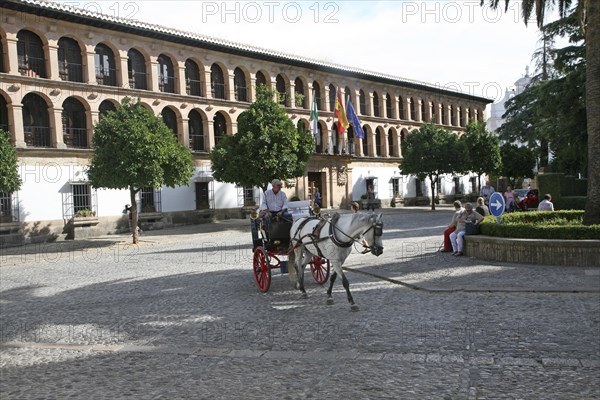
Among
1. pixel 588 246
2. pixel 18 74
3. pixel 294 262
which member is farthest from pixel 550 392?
pixel 18 74

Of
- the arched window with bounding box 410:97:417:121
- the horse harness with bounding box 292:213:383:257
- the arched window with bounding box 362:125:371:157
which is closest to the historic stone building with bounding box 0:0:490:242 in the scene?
the arched window with bounding box 362:125:371:157

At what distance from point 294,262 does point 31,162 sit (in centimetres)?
2104

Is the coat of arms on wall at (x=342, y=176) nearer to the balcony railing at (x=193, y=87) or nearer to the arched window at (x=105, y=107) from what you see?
the balcony railing at (x=193, y=87)

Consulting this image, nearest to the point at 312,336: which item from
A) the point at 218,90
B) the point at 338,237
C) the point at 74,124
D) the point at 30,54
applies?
the point at 338,237

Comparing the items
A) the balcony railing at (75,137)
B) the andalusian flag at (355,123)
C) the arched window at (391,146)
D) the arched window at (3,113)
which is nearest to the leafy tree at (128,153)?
the balcony railing at (75,137)

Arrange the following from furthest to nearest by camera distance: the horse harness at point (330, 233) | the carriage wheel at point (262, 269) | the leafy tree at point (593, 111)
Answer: the leafy tree at point (593, 111), the carriage wheel at point (262, 269), the horse harness at point (330, 233)

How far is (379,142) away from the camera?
48.2 meters

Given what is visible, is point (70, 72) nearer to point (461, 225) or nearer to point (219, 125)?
point (219, 125)

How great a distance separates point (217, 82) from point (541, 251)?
89.7 ft

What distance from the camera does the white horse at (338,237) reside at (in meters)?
7.65

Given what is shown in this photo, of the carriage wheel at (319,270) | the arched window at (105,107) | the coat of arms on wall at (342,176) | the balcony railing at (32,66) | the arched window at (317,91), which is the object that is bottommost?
the carriage wheel at (319,270)

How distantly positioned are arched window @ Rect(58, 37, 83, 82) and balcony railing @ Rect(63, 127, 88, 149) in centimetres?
273

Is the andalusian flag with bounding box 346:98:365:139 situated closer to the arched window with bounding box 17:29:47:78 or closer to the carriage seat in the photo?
the arched window with bounding box 17:29:47:78

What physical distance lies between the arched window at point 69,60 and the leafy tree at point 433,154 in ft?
76.0
